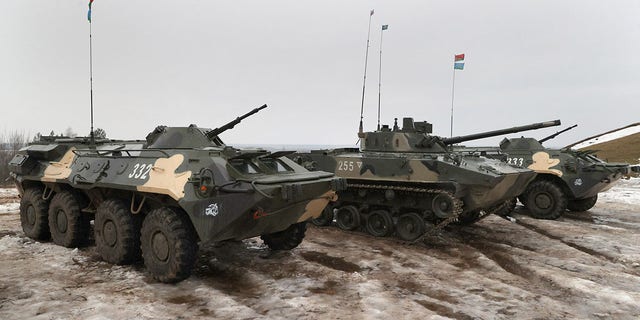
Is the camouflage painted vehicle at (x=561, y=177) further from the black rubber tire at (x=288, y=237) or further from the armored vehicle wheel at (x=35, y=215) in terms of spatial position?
the armored vehicle wheel at (x=35, y=215)

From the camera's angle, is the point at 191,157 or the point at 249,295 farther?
the point at 191,157

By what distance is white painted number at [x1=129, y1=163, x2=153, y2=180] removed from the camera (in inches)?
289

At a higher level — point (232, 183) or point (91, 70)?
point (91, 70)

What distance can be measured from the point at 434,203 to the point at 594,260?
3022mm

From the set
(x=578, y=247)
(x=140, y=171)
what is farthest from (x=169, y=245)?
(x=578, y=247)

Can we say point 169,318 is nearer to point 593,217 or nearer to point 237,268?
point 237,268

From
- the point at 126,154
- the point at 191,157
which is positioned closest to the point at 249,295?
the point at 191,157

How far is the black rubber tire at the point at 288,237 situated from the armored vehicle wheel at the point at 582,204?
35.3ft

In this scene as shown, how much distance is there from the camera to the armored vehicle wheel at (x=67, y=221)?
8820 millimetres

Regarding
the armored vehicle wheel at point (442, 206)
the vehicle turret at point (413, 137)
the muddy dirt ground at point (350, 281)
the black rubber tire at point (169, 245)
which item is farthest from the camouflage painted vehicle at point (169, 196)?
the vehicle turret at point (413, 137)

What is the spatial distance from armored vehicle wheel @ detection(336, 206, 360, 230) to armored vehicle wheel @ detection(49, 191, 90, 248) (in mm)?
5452

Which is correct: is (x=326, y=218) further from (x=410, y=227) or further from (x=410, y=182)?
(x=410, y=182)

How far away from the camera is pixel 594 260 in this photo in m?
8.81

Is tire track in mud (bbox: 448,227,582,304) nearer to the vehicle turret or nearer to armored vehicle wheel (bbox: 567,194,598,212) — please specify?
the vehicle turret
